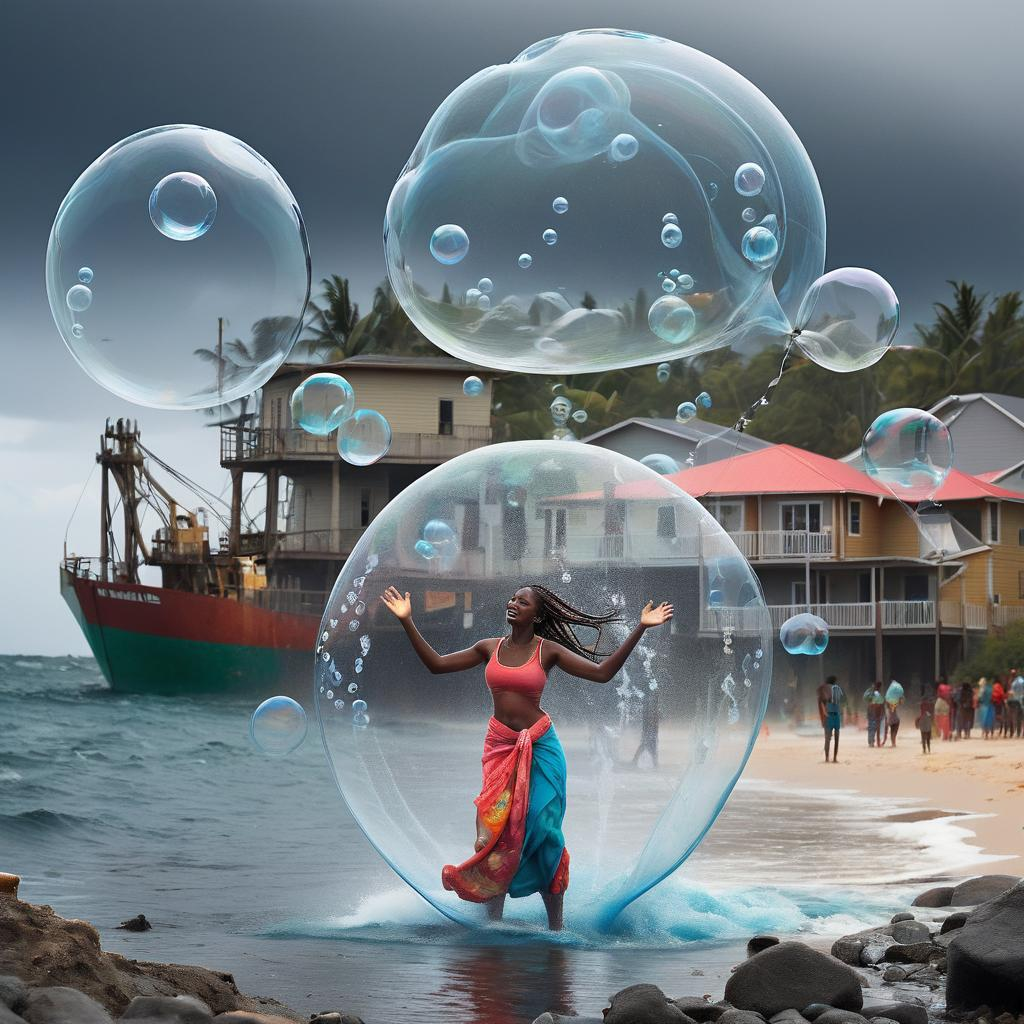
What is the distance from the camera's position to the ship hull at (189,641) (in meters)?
58.9

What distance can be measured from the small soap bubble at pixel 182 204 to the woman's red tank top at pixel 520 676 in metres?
2.63

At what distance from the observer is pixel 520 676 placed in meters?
8.05

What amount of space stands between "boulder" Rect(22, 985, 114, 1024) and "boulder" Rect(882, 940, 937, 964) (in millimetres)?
3994

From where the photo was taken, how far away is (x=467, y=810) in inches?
337

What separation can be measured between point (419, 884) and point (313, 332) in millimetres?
57251

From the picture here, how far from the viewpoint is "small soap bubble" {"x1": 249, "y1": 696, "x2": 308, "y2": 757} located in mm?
9305

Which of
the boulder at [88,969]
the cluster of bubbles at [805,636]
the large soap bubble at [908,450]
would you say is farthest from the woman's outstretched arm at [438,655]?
the large soap bubble at [908,450]

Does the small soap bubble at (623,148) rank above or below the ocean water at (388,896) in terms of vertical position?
above

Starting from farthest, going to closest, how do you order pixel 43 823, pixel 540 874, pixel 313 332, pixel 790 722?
pixel 313 332, pixel 790 722, pixel 43 823, pixel 540 874

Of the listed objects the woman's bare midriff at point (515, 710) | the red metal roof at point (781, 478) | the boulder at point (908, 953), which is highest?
the red metal roof at point (781, 478)

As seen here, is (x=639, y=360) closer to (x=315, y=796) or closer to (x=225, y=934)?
(x=225, y=934)

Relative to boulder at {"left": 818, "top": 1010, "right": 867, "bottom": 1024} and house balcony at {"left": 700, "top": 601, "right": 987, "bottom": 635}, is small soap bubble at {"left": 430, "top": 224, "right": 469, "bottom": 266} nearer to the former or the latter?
boulder at {"left": 818, "top": 1010, "right": 867, "bottom": 1024}

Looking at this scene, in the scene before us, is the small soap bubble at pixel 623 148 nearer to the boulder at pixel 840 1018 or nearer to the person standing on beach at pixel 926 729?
the boulder at pixel 840 1018

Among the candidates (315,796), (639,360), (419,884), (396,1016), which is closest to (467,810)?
(419,884)
